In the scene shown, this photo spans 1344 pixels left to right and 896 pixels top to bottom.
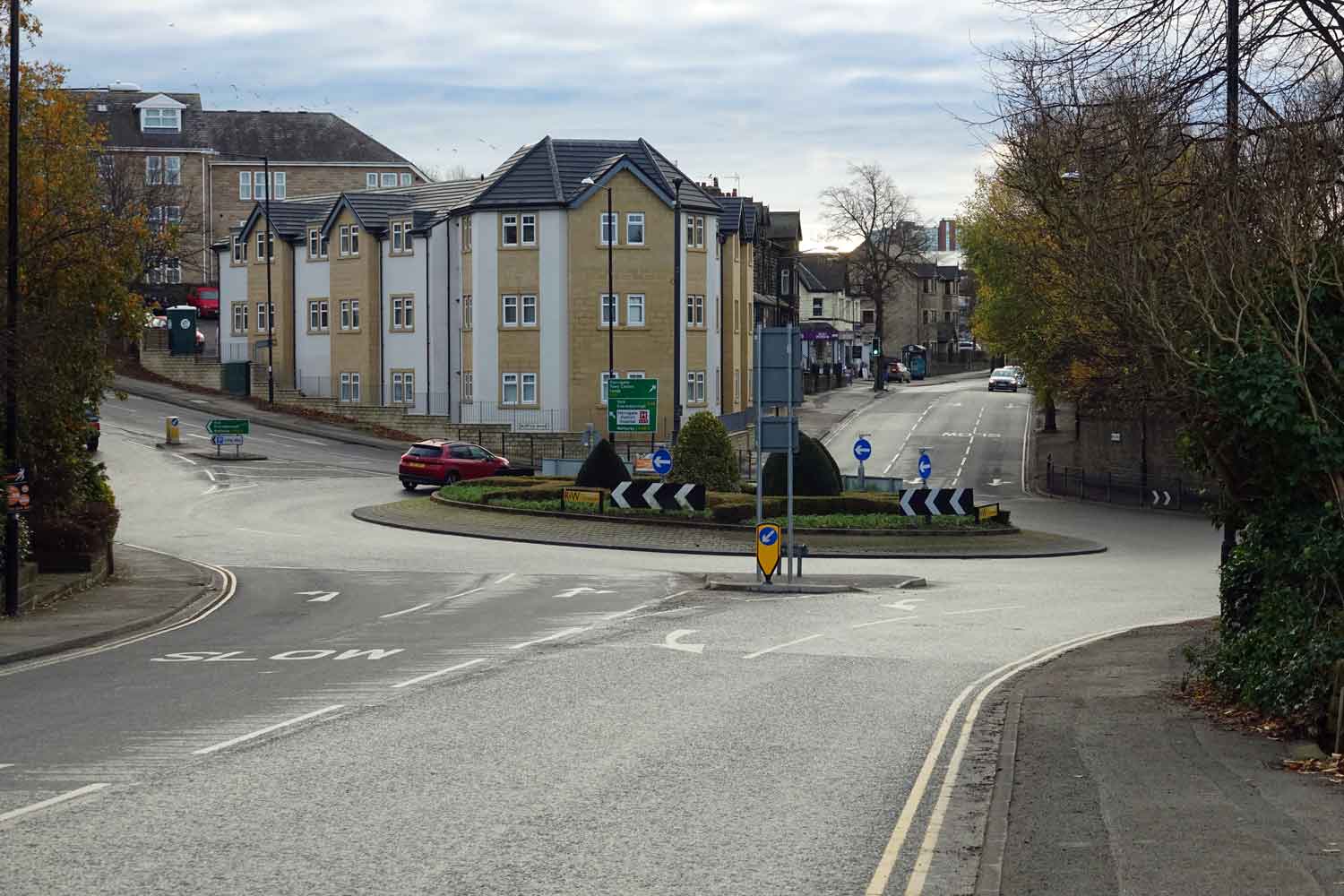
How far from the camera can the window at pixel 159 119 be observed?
107 m

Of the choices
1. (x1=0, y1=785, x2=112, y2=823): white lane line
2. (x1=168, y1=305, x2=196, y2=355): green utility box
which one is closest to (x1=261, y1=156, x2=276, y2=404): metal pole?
(x1=168, y1=305, x2=196, y2=355): green utility box

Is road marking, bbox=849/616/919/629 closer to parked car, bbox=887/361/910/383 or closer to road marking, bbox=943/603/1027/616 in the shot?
road marking, bbox=943/603/1027/616

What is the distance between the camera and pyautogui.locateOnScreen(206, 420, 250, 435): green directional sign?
58.4 meters

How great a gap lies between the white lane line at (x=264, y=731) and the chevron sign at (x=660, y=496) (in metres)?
25.6

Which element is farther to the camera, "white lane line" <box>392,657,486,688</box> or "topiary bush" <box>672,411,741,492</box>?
"topiary bush" <box>672,411,741,492</box>

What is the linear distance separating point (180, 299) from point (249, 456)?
49.6m

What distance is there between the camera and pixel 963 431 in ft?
260

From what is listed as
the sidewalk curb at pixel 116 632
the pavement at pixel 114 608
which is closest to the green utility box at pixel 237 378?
the pavement at pixel 114 608

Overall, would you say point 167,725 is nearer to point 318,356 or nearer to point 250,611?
point 250,611

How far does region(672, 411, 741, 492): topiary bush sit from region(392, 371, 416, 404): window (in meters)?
29.6

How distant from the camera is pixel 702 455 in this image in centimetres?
4541

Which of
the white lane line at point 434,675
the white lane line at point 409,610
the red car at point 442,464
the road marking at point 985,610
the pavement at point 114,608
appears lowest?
the road marking at point 985,610

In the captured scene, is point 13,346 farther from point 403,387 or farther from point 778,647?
point 403,387

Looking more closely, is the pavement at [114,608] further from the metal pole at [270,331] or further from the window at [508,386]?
the metal pole at [270,331]
